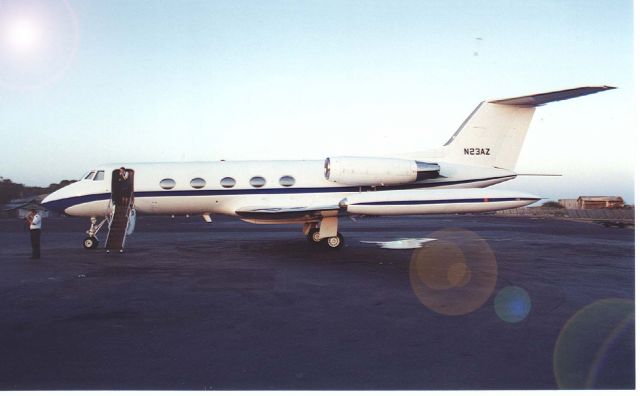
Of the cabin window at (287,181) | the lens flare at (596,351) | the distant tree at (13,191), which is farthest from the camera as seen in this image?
the distant tree at (13,191)

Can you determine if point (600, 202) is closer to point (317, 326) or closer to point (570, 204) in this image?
point (570, 204)

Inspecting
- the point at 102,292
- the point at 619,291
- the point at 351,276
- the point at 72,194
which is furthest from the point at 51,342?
the point at 72,194

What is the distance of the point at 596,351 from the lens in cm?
538

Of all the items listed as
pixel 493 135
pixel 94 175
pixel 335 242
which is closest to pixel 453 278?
pixel 335 242

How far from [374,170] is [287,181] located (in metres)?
2.85

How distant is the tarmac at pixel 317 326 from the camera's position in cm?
470

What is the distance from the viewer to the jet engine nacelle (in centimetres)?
1486

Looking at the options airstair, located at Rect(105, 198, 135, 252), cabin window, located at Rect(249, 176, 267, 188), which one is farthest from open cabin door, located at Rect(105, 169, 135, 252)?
cabin window, located at Rect(249, 176, 267, 188)

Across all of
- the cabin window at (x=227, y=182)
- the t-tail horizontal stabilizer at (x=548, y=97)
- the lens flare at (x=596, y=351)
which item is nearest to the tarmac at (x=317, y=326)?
the lens flare at (x=596, y=351)

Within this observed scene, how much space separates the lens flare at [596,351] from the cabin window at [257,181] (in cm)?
1049

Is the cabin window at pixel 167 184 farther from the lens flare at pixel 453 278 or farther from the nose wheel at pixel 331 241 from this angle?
the lens flare at pixel 453 278

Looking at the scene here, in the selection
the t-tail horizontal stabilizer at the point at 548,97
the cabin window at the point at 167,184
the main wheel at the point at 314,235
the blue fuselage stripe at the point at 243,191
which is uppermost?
the t-tail horizontal stabilizer at the point at 548,97

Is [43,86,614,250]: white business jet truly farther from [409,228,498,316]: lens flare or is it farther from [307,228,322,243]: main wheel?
[409,228,498,316]: lens flare
